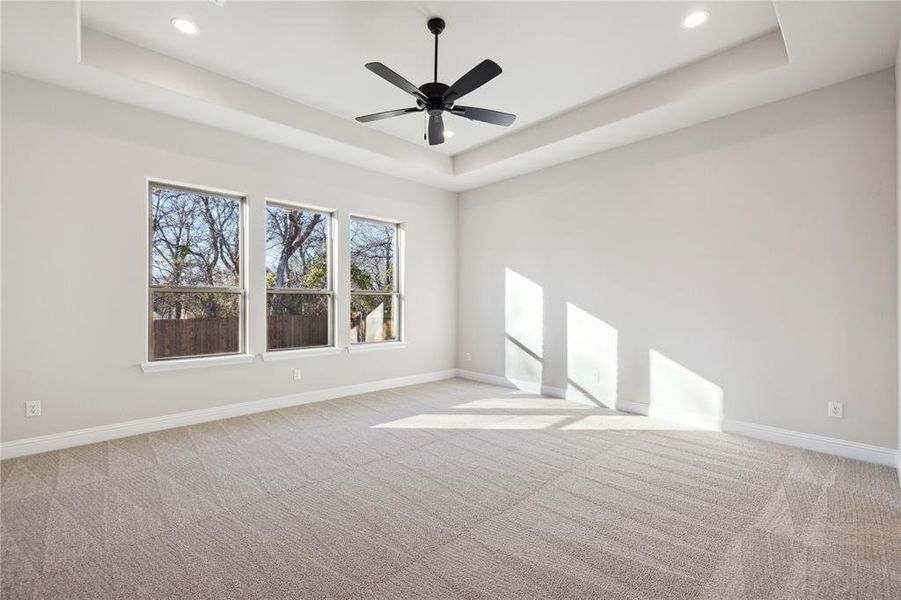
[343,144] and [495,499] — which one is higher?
[343,144]

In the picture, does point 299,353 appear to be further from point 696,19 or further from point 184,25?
point 696,19

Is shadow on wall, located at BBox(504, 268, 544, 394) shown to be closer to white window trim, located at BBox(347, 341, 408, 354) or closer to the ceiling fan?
white window trim, located at BBox(347, 341, 408, 354)

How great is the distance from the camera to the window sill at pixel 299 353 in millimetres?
4627

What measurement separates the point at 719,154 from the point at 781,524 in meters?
3.11

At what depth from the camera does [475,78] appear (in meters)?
2.89

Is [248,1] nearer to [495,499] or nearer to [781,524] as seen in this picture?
[495,499]

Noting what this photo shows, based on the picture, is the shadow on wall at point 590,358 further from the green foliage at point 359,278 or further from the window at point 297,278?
the window at point 297,278

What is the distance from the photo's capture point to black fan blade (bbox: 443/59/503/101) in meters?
2.74

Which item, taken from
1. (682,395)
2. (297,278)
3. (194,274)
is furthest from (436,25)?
(682,395)

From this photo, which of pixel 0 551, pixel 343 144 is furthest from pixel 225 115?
pixel 0 551

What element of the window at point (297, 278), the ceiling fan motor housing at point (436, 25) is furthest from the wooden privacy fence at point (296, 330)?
the ceiling fan motor housing at point (436, 25)

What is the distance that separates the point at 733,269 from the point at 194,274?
5.11 metres

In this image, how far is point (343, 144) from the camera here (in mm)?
4629

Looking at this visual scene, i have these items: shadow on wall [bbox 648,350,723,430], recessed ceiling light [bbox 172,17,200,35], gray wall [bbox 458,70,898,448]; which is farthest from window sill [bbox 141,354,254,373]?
shadow on wall [bbox 648,350,723,430]
